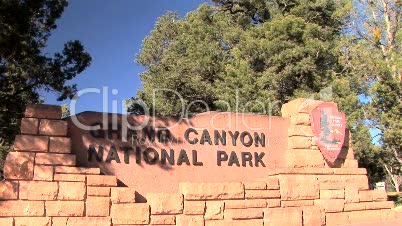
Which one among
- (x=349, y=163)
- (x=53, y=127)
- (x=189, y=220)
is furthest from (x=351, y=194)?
(x=53, y=127)

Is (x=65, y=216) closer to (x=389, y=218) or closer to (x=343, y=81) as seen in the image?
(x=389, y=218)

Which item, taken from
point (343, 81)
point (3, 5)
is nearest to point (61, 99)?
point (3, 5)

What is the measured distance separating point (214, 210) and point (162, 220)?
40.8 inches

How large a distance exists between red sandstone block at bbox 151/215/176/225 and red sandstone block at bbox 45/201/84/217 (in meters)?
1.27

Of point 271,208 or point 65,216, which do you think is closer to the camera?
point 65,216

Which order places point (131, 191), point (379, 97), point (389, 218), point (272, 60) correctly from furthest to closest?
point (272, 60), point (379, 97), point (389, 218), point (131, 191)

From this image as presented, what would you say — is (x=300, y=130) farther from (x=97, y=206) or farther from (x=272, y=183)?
(x=97, y=206)

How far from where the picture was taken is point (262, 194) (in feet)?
29.7

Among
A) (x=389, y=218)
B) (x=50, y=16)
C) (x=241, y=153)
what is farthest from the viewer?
(x=50, y=16)

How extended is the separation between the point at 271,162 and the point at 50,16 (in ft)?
25.1

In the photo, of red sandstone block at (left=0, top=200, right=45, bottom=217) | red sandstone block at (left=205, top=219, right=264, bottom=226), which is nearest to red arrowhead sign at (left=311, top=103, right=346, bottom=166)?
red sandstone block at (left=205, top=219, right=264, bottom=226)

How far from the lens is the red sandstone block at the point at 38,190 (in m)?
7.36

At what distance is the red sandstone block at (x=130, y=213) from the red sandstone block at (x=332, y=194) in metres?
4.11

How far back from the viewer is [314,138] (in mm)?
10266
